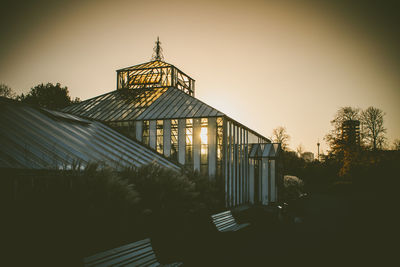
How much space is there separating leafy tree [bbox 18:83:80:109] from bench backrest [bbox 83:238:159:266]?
37.5 m

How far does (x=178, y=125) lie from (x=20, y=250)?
36.3 ft

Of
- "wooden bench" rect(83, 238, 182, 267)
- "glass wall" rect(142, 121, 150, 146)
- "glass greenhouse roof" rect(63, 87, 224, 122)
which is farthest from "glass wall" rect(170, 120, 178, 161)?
"wooden bench" rect(83, 238, 182, 267)

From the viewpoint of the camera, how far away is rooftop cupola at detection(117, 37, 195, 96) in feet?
64.9

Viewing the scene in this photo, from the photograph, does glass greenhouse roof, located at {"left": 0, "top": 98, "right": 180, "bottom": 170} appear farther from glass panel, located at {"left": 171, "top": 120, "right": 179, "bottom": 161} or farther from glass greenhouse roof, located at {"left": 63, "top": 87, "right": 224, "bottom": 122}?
glass greenhouse roof, located at {"left": 63, "top": 87, "right": 224, "bottom": 122}

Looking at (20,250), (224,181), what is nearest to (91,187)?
(20,250)

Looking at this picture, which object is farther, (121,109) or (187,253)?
(121,109)

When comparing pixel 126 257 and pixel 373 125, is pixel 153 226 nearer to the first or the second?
pixel 126 257

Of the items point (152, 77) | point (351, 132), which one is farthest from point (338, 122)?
point (152, 77)

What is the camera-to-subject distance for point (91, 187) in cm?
554

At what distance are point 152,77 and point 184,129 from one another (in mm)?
7118

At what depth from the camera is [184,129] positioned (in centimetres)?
1462

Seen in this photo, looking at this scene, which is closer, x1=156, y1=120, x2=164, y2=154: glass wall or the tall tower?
x1=156, y1=120, x2=164, y2=154: glass wall

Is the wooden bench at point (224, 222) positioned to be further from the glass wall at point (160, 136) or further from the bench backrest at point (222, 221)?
the glass wall at point (160, 136)

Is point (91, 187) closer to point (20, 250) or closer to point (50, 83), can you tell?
point (20, 250)
